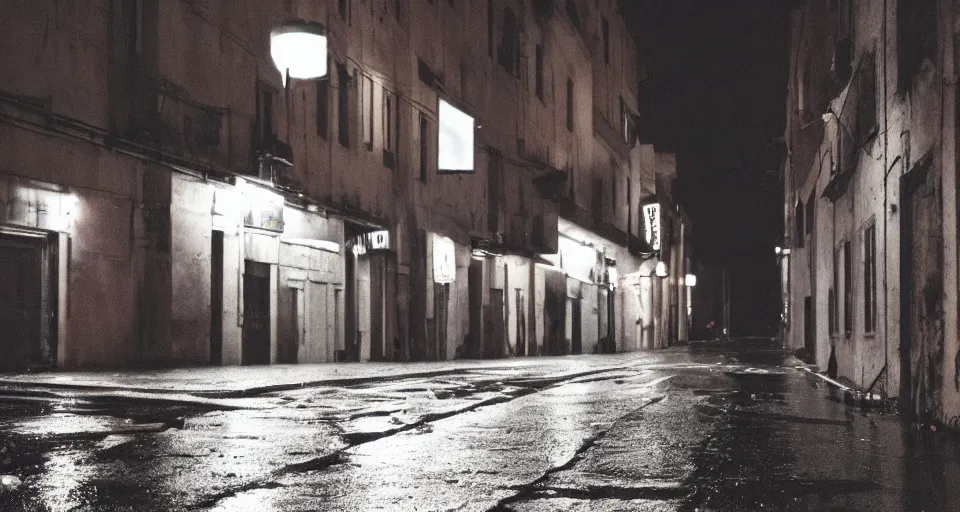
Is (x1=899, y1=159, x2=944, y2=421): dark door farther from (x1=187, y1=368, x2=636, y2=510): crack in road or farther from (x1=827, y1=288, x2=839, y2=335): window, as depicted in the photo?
(x1=827, y1=288, x2=839, y2=335): window

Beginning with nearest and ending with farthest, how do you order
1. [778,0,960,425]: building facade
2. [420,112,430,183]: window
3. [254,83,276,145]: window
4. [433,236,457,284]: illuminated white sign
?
1. [778,0,960,425]: building facade
2. [254,83,276,145]: window
3. [433,236,457,284]: illuminated white sign
4. [420,112,430,183]: window

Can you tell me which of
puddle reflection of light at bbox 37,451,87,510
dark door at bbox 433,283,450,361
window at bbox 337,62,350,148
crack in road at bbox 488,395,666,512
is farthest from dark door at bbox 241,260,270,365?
puddle reflection of light at bbox 37,451,87,510

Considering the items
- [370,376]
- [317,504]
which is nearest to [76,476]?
[317,504]

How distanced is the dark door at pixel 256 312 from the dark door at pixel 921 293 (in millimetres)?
13513

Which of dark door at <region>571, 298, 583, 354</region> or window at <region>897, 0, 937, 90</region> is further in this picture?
dark door at <region>571, 298, 583, 354</region>

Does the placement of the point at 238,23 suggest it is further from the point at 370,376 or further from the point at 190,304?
the point at 370,376

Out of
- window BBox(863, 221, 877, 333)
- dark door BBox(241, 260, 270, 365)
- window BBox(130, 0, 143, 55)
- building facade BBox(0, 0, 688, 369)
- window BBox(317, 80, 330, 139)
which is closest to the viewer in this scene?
window BBox(863, 221, 877, 333)

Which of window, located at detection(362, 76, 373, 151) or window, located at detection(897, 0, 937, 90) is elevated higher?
window, located at detection(362, 76, 373, 151)

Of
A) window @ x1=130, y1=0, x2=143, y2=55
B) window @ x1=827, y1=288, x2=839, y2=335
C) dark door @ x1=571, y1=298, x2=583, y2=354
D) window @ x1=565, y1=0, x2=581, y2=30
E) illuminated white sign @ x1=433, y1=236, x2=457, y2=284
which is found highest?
window @ x1=565, y1=0, x2=581, y2=30

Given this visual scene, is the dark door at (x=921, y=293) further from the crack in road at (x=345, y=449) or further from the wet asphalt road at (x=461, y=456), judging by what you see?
the crack in road at (x=345, y=449)

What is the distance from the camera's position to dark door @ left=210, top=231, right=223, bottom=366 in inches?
774

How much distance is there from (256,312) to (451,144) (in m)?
9.73

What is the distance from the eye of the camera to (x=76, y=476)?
5.39 meters

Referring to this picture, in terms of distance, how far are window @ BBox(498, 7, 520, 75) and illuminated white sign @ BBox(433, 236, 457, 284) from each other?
30.0 feet
